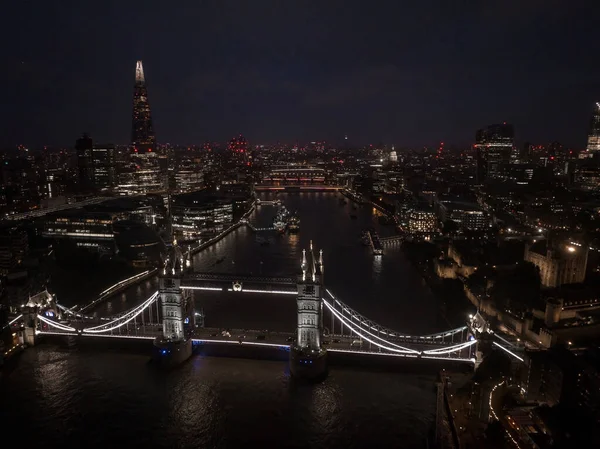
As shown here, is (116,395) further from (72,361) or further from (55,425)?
(72,361)

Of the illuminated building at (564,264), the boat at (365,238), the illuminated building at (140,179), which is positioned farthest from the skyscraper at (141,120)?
the illuminated building at (564,264)

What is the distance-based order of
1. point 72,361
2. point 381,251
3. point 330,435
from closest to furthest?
1. point 330,435
2. point 72,361
3. point 381,251

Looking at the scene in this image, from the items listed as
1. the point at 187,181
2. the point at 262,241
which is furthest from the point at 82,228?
the point at 187,181

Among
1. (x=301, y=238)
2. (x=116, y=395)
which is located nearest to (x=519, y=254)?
(x=301, y=238)

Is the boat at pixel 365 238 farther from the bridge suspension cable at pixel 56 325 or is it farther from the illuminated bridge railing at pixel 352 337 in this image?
the bridge suspension cable at pixel 56 325

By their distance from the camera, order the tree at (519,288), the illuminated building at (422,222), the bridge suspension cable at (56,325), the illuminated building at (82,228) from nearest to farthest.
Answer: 1. the bridge suspension cable at (56,325)
2. the tree at (519,288)
3. the illuminated building at (82,228)
4. the illuminated building at (422,222)

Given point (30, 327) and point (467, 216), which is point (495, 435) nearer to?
point (30, 327)

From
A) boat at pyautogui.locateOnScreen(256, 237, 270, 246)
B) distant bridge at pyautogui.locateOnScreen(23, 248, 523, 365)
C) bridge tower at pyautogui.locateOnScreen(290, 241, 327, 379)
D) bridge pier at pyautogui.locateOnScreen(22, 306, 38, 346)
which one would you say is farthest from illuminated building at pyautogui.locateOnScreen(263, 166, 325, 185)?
bridge tower at pyautogui.locateOnScreen(290, 241, 327, 379)
